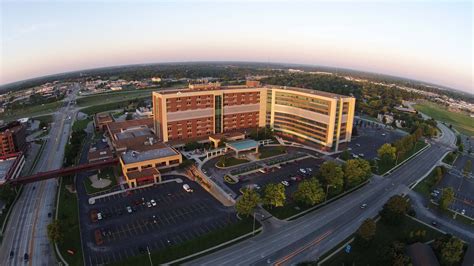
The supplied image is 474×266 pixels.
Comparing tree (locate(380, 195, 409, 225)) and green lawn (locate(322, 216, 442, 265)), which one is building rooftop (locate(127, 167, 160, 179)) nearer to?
green lawn (locate(322, 216, 442, 265))

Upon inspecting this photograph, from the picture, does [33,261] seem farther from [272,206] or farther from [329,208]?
[329,208]

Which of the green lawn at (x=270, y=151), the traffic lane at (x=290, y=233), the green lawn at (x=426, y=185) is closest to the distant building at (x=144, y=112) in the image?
the green lawn at (x=270, y=151)

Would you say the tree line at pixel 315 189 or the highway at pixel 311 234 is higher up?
the tree line at pixel 315 189

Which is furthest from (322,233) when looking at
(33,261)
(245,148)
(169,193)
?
(33,261)

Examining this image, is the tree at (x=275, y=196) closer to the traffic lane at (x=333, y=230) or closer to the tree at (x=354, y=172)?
the traffic lane at (x=333, y=230)

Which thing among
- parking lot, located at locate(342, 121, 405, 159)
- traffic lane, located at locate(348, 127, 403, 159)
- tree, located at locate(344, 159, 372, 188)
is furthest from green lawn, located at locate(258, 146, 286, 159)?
tree, located at locate(344, 159, 372, 188)

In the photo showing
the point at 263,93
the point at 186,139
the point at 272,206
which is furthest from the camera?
the point at 263,93
